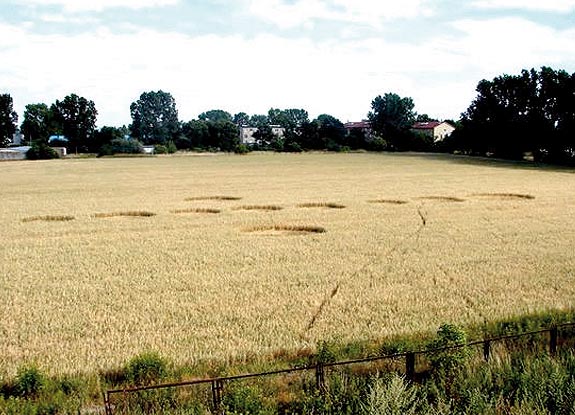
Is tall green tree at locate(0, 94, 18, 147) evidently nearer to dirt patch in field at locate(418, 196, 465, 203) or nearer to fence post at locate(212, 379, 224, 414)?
dirt patch in field at locate(418, 196, 465, 203)

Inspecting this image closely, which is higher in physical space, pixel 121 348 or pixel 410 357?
pixel 410 357

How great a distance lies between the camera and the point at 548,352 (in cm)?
979

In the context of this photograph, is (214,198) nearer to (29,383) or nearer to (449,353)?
(29,383)

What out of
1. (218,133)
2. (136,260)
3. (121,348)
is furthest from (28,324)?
(218,133)

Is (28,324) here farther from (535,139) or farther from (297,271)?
(535,139)

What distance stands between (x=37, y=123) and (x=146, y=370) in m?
174

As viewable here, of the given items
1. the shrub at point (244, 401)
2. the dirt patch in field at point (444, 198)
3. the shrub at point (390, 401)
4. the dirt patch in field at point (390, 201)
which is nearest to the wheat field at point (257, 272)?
the dirt patch in field at point (390, 201)

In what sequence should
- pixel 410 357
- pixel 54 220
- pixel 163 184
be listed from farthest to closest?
pixel 163 184
pixel 54 220
pixel 410 357

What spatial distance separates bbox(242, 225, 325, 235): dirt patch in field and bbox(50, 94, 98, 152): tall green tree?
125m

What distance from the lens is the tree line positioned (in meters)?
82.2

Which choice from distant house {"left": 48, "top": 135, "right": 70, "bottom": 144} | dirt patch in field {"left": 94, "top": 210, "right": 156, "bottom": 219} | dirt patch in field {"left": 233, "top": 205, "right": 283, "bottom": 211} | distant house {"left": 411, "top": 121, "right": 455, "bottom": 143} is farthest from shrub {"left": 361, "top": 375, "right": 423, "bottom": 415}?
distant house {"left": 411, "top": 121, "right": 455, "bottom": 143}

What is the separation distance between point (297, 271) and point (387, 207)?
1661 centimetres

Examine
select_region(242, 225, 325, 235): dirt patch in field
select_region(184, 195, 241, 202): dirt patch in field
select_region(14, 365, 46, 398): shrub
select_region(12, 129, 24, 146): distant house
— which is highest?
select_region(12, 129, 24, 146): distant house

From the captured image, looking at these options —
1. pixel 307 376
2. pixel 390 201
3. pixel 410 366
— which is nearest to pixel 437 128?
pixel 390 201
